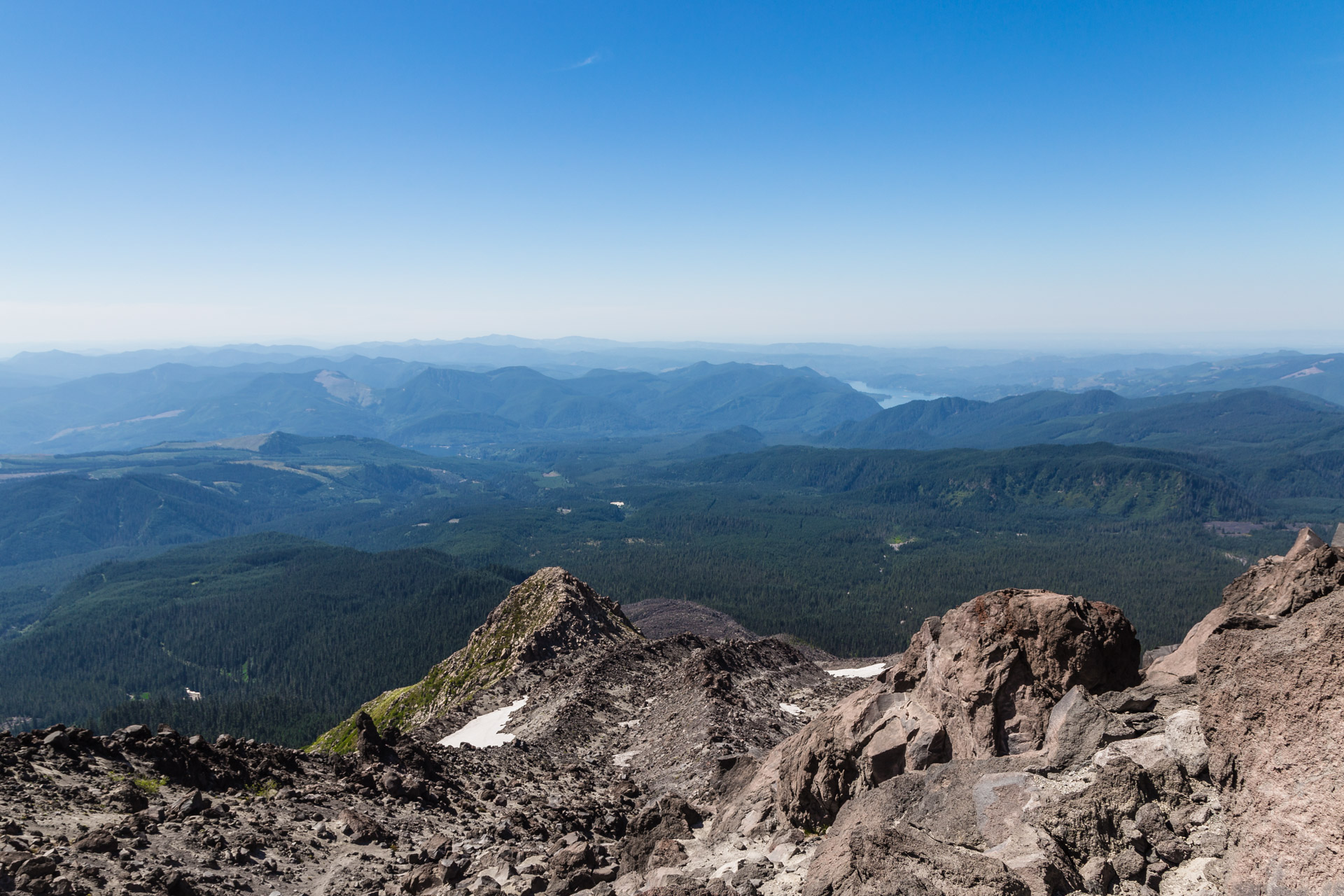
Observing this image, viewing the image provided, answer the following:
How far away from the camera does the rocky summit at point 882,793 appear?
45.0ft

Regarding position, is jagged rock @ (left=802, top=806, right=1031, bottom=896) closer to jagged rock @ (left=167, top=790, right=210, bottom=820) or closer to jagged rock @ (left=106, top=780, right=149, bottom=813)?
jagged rock @ (left=167, top=790, right=210, bottom=820)

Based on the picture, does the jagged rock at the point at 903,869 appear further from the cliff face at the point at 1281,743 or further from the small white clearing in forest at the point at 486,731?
the small white clearing in forest at the point at 486,731

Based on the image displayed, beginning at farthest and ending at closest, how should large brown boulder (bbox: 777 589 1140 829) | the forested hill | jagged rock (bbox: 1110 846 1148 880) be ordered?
the forested hill < large brown boulder (bbox: 777 589 1140 829) < jagged rock (bbox: 1110 846 1148 880)

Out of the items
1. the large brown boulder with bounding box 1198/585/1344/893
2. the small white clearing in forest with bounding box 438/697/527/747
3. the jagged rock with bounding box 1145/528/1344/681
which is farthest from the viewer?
the small white clearing in forest with bounding box 438/697/527/747

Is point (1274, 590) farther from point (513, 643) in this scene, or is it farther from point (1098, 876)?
point (513, 643)

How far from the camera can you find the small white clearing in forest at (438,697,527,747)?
154 ft

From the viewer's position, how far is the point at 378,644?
14050 cm

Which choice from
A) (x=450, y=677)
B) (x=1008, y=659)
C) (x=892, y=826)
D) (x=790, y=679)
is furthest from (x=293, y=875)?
(x=450, y=677)

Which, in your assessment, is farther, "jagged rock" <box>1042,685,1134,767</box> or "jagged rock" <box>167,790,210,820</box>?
"jagged rock" <box>167,790,210,820</box>

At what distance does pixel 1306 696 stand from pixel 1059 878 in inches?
247

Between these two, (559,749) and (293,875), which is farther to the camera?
(559,749)

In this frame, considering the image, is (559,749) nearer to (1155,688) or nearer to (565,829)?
(565,829)

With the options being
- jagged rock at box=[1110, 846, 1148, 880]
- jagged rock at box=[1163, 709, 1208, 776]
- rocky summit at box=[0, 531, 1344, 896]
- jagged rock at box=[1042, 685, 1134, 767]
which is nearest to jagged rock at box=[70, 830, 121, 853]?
rocky summit at box=[0, 531, 1344, 896]

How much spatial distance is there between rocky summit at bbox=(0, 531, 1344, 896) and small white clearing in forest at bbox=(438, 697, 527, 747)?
7073 millimetres
